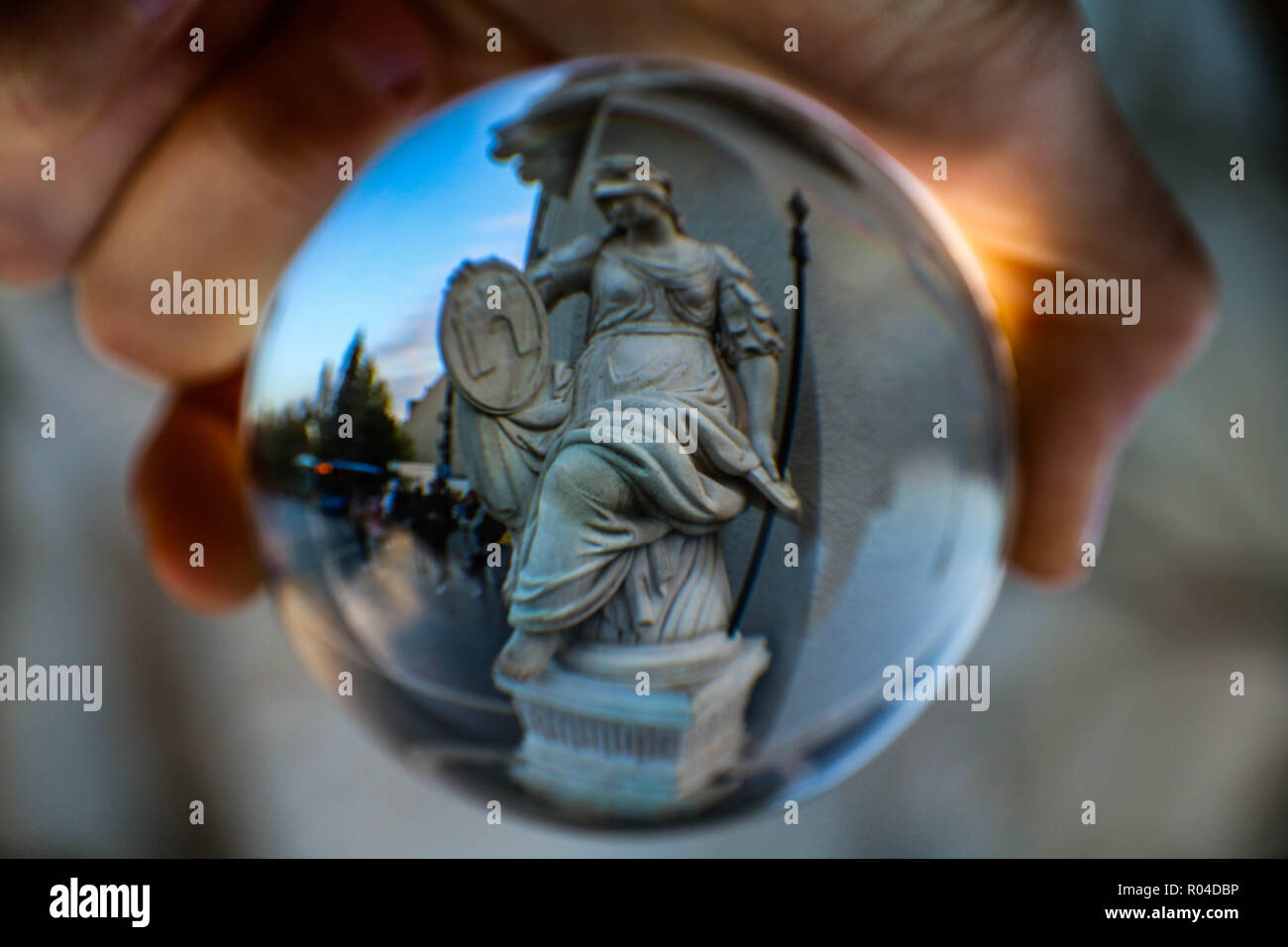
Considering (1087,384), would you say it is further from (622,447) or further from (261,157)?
(261,157)

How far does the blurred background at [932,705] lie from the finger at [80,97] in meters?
0.21

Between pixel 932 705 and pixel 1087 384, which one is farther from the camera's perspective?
pixel 932 705

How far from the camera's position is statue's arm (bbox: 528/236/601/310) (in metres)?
0.36

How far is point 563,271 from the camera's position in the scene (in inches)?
14.4

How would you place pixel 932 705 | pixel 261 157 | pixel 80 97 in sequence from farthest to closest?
pixel 932 705, pixel 261 157, pixel 80 97

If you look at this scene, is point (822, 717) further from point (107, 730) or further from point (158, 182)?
point (107, 730)

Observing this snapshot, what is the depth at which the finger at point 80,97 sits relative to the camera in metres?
0.57

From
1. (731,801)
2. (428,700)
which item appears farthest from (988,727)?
(428,700)
